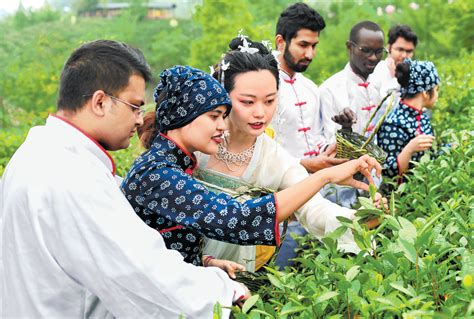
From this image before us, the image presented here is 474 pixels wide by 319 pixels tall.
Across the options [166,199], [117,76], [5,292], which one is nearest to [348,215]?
[166,199]

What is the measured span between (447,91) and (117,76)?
6038 mm

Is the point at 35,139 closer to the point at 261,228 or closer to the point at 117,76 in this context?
the point at 117,76

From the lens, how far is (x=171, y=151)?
287 cm

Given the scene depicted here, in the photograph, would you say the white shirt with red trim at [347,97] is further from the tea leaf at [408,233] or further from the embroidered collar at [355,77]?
the tea leaf at [408,233]

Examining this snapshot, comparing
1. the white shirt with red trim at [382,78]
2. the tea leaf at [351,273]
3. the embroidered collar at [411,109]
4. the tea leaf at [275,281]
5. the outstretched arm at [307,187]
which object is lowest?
the tea leaf at [275,281]

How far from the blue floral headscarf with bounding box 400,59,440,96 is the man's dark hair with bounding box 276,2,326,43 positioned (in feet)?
2.31

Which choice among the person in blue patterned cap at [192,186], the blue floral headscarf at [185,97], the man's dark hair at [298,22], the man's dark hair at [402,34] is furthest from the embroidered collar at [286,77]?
the man's dark hair at [402,34]

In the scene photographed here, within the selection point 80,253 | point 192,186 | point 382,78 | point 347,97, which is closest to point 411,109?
point 347,97

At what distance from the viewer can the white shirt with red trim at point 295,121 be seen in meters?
4.98

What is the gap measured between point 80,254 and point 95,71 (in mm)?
634

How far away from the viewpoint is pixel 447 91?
798 cm

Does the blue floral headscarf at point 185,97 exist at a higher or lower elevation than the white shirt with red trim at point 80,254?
higher

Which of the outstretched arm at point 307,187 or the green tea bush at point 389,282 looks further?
the outstretched arm at point 307,187

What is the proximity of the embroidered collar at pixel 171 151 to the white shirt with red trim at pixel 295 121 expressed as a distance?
6.82ft
